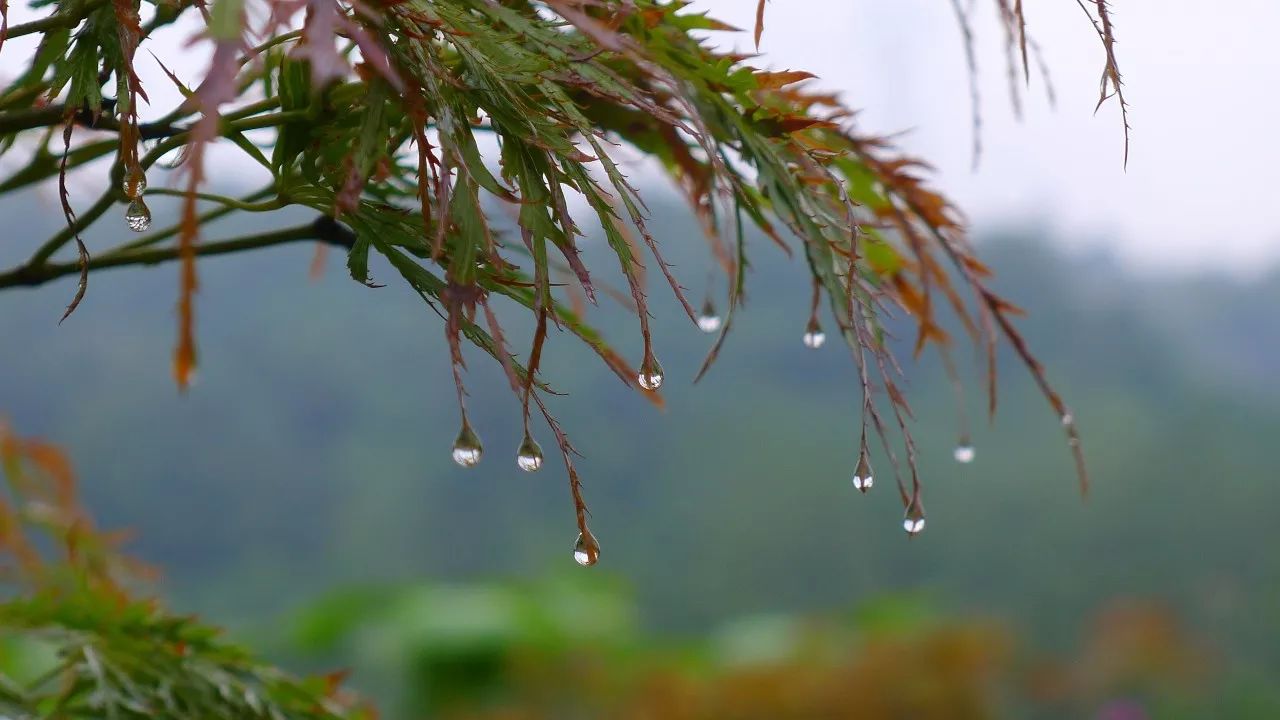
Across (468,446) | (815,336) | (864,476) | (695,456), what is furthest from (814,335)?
(695,456)

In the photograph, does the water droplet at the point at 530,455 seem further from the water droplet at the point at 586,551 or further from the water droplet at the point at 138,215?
the water droplet at the point at 138,215

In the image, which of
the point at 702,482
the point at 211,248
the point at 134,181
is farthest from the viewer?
the point at 702,482

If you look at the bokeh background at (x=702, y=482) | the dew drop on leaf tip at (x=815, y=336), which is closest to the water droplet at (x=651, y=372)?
A: the dew drop on leaf tip at (x=815, y=336)

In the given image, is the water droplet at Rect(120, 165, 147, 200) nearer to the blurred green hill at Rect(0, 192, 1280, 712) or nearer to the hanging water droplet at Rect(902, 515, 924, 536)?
the hanging water droplet at Rect(902, 515, 924, 536)

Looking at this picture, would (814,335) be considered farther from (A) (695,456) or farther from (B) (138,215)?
(A) (695,456)

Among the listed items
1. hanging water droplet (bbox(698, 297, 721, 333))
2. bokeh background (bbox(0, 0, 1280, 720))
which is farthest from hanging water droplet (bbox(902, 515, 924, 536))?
bokeh background (bbox(0, 0, 1280, 720))
